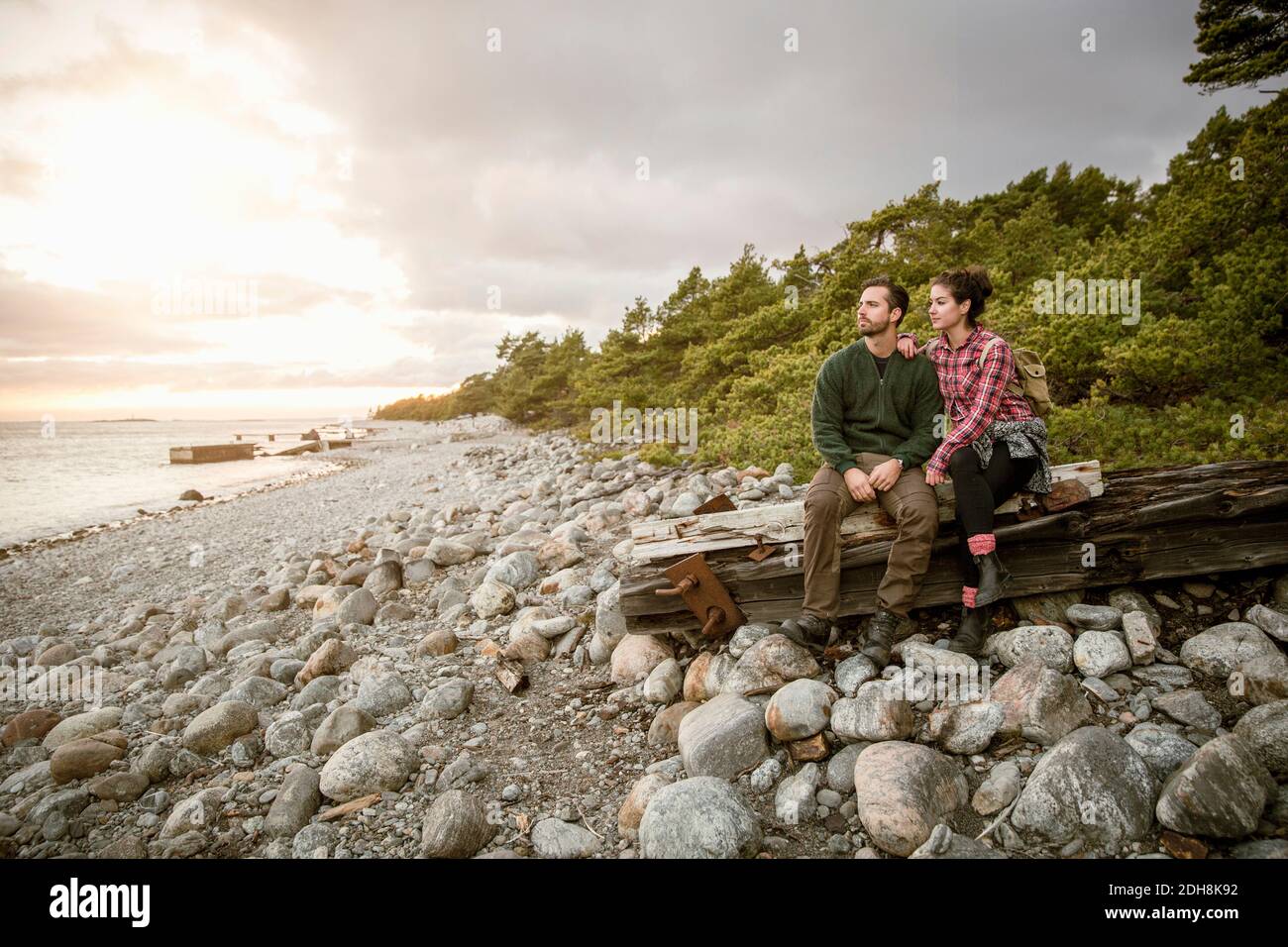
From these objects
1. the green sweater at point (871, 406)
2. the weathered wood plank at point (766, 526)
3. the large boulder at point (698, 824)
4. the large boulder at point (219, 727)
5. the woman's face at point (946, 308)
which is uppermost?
the woman's face at point (946, 308)

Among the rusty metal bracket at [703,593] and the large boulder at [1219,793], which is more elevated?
the rusty metal bracket at [703,593]

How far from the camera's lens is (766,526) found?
4.14 meters

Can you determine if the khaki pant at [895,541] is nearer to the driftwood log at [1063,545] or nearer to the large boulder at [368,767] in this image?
the driftwood log at [1063,545]

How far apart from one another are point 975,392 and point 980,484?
0.68 meters

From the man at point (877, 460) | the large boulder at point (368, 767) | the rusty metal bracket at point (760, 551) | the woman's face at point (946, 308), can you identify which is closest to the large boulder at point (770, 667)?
the man at point (877, 460)

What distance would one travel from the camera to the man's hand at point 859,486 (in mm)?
3885

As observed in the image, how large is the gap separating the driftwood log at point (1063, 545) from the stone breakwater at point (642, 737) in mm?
274

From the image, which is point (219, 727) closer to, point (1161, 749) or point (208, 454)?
point (1161, 749)

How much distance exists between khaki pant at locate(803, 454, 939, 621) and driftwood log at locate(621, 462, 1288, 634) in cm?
16

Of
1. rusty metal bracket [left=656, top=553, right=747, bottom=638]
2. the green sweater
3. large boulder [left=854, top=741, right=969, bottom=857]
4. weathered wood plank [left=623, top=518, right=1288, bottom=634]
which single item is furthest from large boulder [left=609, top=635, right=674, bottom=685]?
the green sweater

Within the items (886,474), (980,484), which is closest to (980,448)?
(980,484)

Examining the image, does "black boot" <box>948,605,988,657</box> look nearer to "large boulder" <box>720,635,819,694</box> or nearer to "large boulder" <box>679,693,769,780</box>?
"large boulder" <box>720,635,819,694</box>
